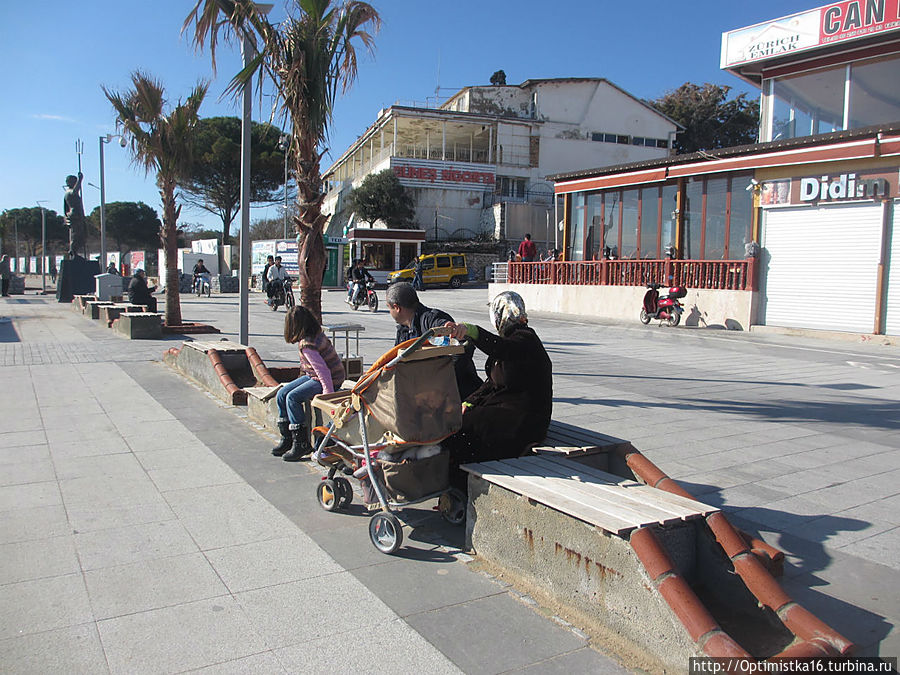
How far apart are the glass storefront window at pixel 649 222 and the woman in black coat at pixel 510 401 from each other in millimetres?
18040

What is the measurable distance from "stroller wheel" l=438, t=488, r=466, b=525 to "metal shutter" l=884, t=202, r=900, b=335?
1434cm

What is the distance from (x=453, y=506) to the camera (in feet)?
13.9

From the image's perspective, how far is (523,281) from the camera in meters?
24.6

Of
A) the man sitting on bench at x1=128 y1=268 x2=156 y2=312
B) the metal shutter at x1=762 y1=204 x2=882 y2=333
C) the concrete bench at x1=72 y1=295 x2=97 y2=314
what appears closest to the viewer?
the metal shutter at x1=762 y1=204 x2=882 y2=333

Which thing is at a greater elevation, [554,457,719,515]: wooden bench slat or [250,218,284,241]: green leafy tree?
[250,218,284,241]: green leafy tree

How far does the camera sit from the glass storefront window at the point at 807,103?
814 inches

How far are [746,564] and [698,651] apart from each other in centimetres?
57

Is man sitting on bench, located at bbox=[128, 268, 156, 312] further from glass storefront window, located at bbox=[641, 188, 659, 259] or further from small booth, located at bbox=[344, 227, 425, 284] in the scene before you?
small booth, located at bbox=[344, 227, 425, 284]

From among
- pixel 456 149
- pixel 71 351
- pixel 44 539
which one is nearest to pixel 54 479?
pixel 44 539

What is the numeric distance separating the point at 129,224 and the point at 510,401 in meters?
75.1

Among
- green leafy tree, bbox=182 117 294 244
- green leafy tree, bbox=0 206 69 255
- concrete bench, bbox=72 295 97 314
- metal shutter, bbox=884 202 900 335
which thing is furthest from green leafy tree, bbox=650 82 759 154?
green leafy tree, bbox=0 206 69 255

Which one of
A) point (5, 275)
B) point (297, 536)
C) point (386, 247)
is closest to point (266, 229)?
point (386, 247)

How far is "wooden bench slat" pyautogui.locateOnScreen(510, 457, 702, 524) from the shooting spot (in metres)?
3.15

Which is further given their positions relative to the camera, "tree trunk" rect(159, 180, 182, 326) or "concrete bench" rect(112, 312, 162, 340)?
"tree trunk" rect(159, 180, 182, 326)
